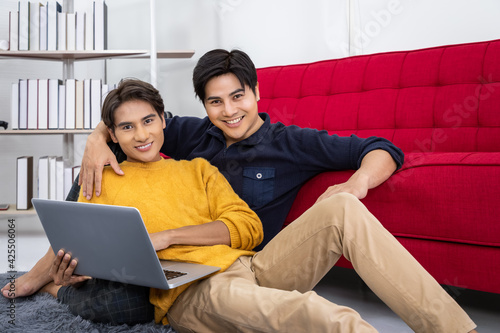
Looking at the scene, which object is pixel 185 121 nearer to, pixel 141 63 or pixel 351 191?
pixel 351 191

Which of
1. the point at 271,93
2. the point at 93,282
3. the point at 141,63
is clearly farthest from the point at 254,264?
the point at 141,63

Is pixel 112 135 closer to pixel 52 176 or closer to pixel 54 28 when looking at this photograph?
pixel 52 176

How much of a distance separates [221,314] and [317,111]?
1.25m

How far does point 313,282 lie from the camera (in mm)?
1103

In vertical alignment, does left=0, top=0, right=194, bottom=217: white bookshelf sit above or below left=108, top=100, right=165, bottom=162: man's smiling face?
Result: above

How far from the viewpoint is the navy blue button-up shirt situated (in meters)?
1.32

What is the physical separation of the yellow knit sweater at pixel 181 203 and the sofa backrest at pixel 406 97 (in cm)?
84

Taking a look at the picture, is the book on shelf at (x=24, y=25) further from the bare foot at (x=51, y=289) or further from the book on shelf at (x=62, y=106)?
the bare foot at (x=51, y=289)

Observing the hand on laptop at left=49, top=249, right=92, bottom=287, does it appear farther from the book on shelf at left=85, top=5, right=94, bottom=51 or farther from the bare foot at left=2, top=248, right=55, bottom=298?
the book on shelf at left=85, top=5, right=94, bottom=51

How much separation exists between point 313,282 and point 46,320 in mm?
651

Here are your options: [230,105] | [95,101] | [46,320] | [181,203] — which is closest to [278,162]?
[230,105]

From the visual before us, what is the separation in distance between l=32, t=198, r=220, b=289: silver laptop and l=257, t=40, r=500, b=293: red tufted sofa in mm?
524

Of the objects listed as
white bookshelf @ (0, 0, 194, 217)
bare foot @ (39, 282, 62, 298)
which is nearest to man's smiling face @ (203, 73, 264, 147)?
bare foot @ (39, 282, 62, 298)

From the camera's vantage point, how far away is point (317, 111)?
2090 mm
